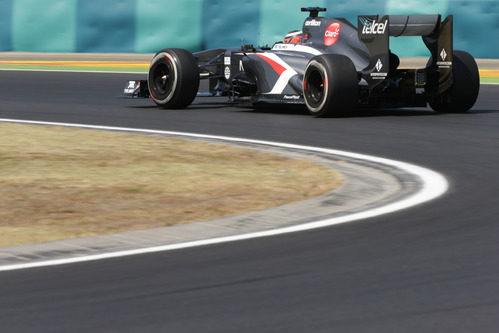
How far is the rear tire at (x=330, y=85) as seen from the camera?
13.1 m

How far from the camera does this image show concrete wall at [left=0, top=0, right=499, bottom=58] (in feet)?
74.6

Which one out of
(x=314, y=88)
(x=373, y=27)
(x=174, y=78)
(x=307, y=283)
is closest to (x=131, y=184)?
(x=307, y=283)

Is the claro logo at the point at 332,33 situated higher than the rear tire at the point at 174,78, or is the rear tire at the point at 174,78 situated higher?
the claro logo at the point at 332,33

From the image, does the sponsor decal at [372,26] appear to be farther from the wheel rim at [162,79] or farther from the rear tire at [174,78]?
the wheel rim at [162,79]

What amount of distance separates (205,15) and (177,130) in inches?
549

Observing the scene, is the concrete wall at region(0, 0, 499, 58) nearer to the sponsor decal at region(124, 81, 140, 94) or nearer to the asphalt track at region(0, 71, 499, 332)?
the sponsor decal at region(124, 81, 140, 94)

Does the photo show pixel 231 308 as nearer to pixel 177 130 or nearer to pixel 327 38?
pixel 177 130

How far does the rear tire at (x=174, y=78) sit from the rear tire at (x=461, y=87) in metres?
3.28

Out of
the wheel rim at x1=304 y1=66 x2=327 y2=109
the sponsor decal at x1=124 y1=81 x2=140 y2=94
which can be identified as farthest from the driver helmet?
the sponsor decal at x1=124 y1=81 x2=140 y2=94

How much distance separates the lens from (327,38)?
14508 millimetres

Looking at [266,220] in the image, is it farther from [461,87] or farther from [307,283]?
[461,87]

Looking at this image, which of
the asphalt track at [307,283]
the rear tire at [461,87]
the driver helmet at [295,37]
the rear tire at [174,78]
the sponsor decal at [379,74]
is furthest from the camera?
the rear tire at [174,78]

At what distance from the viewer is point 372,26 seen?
13.8 m

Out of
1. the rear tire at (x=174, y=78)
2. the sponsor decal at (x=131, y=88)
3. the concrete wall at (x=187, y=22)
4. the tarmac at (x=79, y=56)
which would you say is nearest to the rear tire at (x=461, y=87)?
the rear tire at (x=174, y=78)
